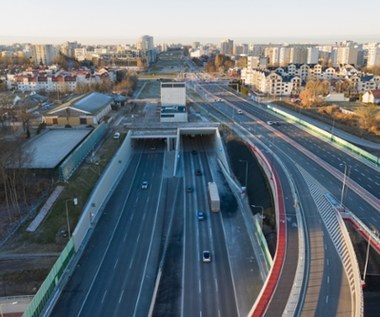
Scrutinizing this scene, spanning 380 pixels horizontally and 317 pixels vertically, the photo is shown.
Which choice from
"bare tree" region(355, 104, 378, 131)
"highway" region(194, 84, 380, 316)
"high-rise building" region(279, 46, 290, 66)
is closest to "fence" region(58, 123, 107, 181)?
"highway" region(194, 84, 380, 316)

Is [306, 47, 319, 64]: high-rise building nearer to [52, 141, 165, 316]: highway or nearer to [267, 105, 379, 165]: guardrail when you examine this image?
[267, 105, 379, 165]: guardrail

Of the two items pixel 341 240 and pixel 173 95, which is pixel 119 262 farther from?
pixel 173 95

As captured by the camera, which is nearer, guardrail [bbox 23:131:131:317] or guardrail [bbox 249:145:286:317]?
guardrail [bbox 249:145:286:317]

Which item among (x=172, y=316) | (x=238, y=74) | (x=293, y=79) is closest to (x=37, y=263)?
(x=172, y=316)

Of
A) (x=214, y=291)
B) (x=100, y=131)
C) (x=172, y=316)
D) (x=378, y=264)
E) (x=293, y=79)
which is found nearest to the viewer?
(x=172, y=316)

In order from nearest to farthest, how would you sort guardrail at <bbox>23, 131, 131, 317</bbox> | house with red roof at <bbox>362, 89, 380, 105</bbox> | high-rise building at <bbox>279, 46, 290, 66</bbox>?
guardrail at <bbox>23, 131, 131, 317</bbox> → house with red roof at <bbox>362, 89, 380, 105</bbox> → high-rise building at <bbox>279, 46, 290, 66</bbox>

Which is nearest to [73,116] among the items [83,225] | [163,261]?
[83,225]

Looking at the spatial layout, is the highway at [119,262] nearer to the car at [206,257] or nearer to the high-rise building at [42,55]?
the car at [206,257]

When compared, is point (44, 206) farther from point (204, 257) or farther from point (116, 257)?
point (204, 257)

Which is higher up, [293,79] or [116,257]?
[293,79]
